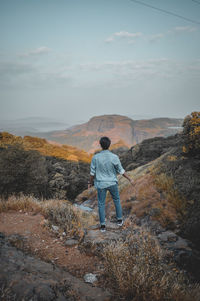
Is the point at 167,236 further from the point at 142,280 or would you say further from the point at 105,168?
the point at 142,280

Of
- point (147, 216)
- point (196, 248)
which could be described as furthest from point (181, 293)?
point (147, 216)

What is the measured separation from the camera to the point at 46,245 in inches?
147

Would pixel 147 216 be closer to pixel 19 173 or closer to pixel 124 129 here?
pixel 19 173

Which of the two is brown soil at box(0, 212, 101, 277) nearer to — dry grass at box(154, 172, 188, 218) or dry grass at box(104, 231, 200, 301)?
dry grass at box(104, 231, 200, 301)

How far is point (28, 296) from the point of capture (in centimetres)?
209

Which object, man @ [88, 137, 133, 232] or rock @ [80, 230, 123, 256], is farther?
man @ [88, 137, 133, 232]

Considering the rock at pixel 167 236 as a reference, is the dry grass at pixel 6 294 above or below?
above

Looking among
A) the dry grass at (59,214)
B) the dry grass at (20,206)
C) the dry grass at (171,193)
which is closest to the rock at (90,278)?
the dry grass at (59,214)

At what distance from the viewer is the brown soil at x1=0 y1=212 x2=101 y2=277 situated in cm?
319

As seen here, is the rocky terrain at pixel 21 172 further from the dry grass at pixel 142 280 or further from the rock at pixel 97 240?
the dry grass at pixel 142 280

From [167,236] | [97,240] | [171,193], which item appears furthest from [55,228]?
[171,193]

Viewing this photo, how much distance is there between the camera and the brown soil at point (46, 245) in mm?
3189

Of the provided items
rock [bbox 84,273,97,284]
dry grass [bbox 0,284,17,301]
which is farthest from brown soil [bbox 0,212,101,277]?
dry grass [bbox 0,284,17,301]

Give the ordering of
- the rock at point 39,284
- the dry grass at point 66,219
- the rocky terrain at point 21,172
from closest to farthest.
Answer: the rock at point 39,284
the dry grass at point 66,219
the rocky terrain at point 21,172
